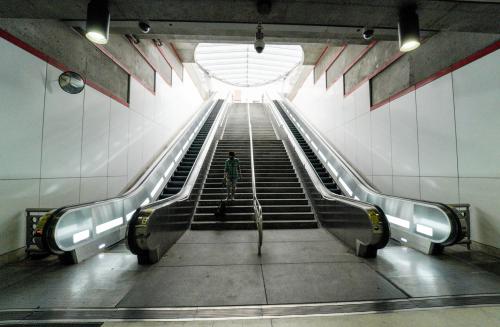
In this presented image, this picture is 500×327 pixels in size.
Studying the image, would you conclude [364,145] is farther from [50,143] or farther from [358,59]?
[50,143]

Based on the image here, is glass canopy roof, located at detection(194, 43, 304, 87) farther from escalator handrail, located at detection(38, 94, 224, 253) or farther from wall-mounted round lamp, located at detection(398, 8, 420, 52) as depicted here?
wall-mounted round lamp, located at detection(398, 8, 420, 52)

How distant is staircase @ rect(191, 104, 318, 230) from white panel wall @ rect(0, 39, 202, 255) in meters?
2.37

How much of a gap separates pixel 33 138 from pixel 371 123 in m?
7.84

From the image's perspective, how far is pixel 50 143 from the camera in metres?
3.92

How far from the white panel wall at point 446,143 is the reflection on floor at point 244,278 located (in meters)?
1.01

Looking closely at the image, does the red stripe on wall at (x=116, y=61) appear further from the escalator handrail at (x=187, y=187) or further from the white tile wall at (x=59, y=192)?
the white tile wall at (x=59, y=192)

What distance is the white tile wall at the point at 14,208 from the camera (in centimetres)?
324

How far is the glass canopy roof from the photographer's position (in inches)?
982

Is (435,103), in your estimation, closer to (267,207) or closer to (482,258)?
(482,258)

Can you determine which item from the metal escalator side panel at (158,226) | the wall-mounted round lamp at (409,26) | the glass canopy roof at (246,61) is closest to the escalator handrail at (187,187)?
the metal escalator side panel at (158,226)

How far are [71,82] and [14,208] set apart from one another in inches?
91.6

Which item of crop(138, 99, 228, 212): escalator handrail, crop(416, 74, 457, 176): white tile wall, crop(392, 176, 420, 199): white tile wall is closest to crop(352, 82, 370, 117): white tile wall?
crop(416, 74, 457, 176): white tile wall

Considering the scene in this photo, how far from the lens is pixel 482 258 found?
3535mm

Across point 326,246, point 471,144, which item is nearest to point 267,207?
point 326,246
